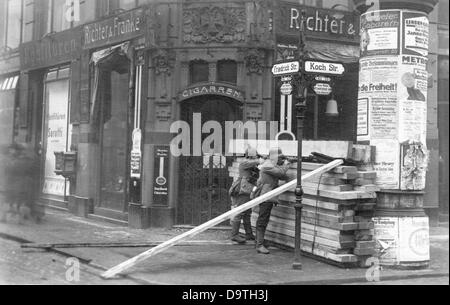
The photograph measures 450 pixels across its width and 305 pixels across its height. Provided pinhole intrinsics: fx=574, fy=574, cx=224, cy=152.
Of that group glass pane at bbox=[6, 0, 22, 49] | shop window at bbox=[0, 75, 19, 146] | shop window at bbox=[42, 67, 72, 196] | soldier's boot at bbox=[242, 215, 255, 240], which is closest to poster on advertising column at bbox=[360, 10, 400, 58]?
soldier's boot at bbox=[242, 215, 255, 240]

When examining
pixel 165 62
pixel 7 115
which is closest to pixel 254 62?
pixel 165 62

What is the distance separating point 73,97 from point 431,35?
9.78 meters

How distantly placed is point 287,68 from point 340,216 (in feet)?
8.13

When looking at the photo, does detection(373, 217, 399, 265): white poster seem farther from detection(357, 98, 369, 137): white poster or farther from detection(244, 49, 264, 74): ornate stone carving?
detection(244, 49, 264, 74): ornate stone carving

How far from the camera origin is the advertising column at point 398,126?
9.34 meters

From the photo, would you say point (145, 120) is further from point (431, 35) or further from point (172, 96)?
point (431, 35)

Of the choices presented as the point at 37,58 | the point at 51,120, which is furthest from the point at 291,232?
the point at 37,58

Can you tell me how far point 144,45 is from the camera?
13695mm

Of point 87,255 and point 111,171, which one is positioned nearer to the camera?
point 87,255

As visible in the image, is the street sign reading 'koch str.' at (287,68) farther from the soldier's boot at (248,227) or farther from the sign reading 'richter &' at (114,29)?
the sign reading 'richter &' at (114,29)

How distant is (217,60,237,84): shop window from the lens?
13172 mm

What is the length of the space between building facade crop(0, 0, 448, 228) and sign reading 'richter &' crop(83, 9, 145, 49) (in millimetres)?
27

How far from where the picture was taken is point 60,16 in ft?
56.2

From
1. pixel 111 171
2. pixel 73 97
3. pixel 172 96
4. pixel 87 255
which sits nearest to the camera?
pixel 87 255
